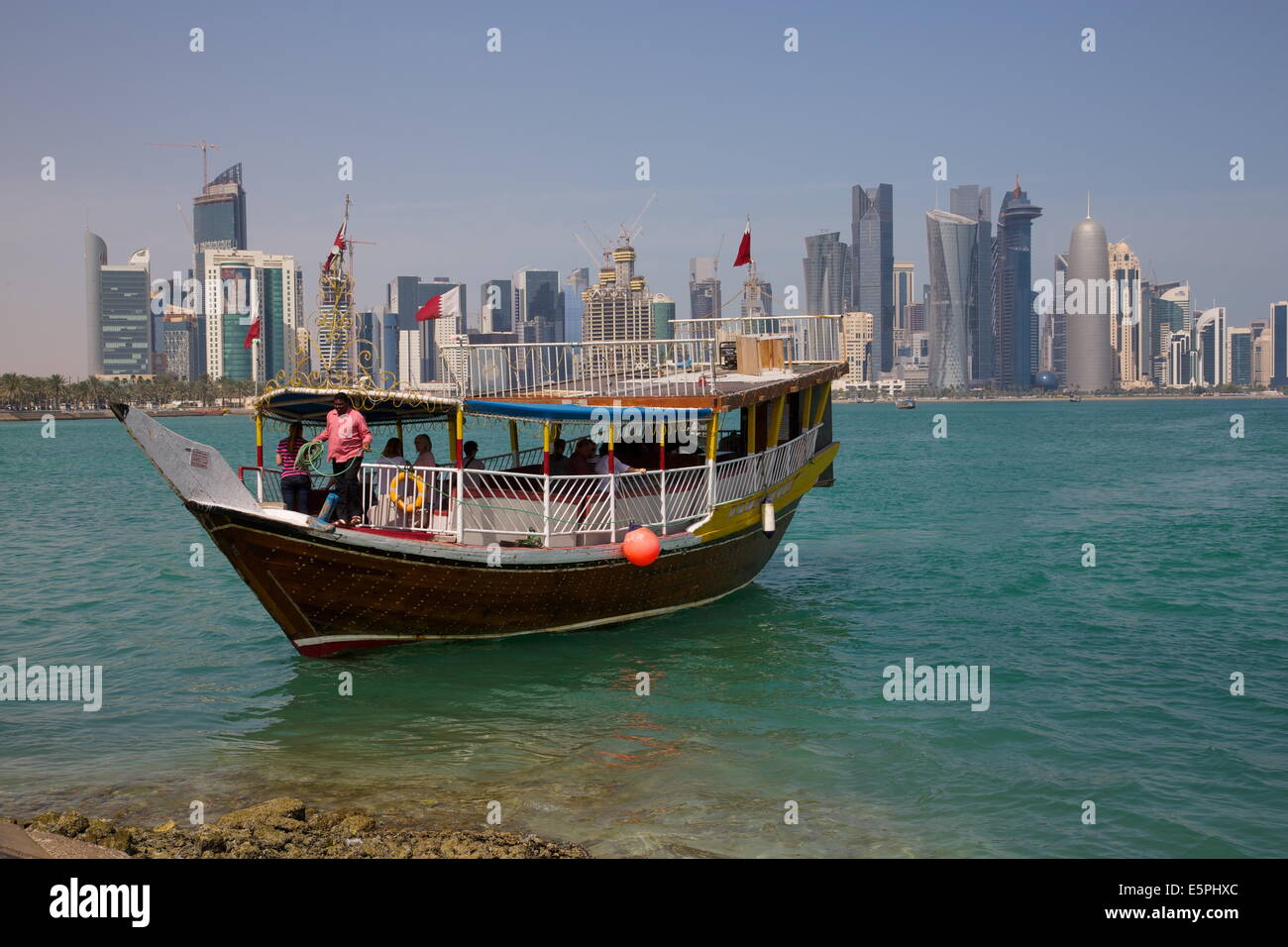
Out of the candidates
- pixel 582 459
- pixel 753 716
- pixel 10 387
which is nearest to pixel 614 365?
pixel 582 459

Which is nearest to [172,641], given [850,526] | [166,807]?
[166,807]

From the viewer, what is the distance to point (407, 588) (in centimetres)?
1351

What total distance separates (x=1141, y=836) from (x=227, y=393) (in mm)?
196199

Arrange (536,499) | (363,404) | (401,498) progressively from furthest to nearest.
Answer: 1. (536,499)
2. (401,498)
3. (363,404)

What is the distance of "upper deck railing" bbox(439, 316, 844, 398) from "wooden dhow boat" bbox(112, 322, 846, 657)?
63mm

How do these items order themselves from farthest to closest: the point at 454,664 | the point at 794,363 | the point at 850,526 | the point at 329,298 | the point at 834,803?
the point at 850,526 → the point at 794,363 → the point at 454,664 → the point at 329,298 → the point at 834,803

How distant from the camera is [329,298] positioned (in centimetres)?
1325

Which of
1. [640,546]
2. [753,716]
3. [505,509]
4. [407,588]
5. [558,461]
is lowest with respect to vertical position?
[753,716]

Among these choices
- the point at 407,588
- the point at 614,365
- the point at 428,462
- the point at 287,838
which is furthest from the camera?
the point at 614,365

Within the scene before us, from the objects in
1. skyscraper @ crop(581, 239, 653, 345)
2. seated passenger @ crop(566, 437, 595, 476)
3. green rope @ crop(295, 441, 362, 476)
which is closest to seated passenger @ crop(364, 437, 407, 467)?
green rope @ crop(295, 441, 362, 476)

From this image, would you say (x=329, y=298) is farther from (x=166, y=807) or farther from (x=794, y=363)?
(x=794, y=363)

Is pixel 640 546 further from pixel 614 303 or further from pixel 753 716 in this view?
pixel 614 303

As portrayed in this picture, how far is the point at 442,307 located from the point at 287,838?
6.87 meters

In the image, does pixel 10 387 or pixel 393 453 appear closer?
pixel 393 453
